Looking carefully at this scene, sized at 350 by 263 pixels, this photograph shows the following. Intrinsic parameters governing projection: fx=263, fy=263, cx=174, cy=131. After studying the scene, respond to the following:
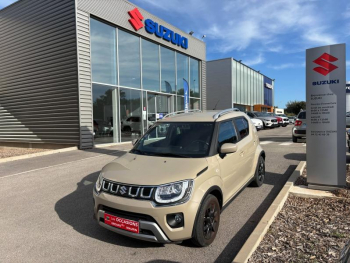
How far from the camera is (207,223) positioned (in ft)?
10.8

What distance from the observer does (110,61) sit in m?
13.8

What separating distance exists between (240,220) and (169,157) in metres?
1.52

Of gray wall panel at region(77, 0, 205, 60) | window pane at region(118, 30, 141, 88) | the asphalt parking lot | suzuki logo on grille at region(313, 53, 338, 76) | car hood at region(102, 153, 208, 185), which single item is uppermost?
gray wall panel at region(77, 0, 205, 60)

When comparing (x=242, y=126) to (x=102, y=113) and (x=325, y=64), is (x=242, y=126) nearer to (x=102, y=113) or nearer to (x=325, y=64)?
(x=325, y=64)

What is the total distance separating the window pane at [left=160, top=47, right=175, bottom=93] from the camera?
17.5 meters

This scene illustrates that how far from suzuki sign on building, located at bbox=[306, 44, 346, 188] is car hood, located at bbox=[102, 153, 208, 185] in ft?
9.18

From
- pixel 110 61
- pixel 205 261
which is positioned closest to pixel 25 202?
pixel 205 261

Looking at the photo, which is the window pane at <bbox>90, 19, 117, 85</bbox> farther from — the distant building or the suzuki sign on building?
the distant building

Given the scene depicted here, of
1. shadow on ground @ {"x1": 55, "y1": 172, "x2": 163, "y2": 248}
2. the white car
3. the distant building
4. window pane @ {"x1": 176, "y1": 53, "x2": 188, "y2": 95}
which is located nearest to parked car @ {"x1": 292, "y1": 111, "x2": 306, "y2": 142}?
window pane @ {"x1": 176, "y1": 53, "x2": 188, "y2": 95}

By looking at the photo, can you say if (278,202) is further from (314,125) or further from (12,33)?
(12,33)

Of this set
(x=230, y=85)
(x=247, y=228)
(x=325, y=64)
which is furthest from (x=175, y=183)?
(x=230, y=85)

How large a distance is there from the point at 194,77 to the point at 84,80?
35.5 ft

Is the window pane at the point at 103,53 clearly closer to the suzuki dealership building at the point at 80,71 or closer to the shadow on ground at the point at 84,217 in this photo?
the suzuki dealership building at the point at 80,71

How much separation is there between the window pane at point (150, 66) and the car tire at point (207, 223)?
13208 mm
